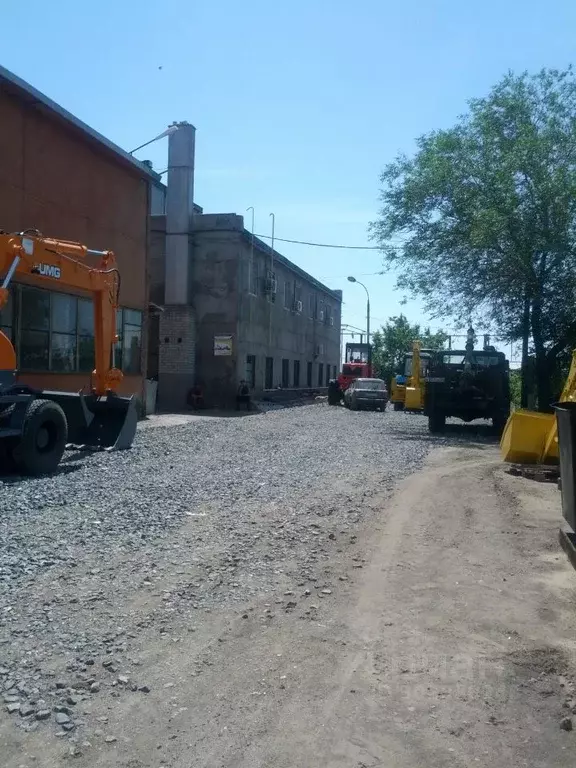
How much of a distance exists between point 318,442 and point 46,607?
1258cm

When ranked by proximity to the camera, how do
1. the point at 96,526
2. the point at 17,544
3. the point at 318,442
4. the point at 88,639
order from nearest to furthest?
the point at 88,639
the point at 17,544
the point at 96,526
the point at 318,442

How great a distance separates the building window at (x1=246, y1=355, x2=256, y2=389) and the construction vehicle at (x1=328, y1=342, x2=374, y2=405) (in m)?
4.64

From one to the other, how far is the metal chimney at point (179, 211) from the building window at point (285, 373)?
1053 cm

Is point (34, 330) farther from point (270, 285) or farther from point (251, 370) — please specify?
point (270, 285)

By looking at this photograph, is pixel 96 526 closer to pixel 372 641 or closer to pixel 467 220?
pixel 372 641

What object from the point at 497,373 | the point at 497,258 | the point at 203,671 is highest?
Result: the point at 497,258

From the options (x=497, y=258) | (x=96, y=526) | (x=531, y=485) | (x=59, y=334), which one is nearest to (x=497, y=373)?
(x=497, y=258)

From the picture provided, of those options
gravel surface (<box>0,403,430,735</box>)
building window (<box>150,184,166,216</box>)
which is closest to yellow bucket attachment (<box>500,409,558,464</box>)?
gravel surface (<box>0,403,430,735</box>)

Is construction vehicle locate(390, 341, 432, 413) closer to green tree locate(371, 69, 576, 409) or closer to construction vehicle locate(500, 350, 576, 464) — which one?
green tree locate(371, 69, 576, 409)

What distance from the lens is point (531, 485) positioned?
1170cm

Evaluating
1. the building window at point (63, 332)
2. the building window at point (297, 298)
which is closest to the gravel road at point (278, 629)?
the building window at point (63, 332)

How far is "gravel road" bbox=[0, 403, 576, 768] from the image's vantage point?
Result: 12.5ft

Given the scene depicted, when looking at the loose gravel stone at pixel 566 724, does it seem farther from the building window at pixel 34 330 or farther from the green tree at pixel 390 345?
the green tree at pixel 390 345

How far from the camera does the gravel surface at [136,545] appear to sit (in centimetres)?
456
